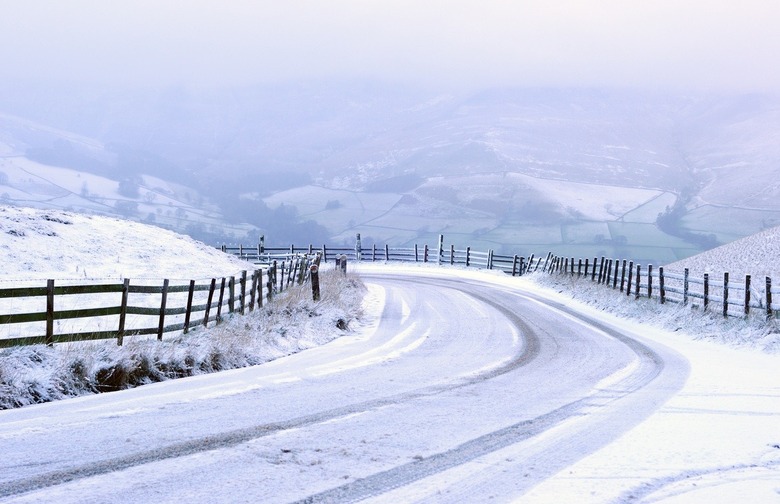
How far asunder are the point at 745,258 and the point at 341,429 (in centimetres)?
3870

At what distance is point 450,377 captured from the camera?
34.7 feet

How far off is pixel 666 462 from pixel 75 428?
5.31 meters

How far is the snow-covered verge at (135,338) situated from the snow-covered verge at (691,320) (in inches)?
352

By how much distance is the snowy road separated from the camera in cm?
504

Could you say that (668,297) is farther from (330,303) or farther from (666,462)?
(666,462)

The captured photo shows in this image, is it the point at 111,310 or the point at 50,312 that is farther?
the point at 111,310

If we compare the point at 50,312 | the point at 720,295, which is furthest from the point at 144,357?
the point at 720,295

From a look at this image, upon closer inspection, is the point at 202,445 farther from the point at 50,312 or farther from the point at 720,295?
the point at 720,295

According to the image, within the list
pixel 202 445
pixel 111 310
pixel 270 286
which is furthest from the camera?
pixel 270 286

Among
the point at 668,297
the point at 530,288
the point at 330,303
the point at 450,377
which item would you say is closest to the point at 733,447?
the point at 450,377

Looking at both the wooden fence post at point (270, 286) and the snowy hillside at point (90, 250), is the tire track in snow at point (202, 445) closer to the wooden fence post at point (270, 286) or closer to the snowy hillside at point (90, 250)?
the wooden fence post at point (270, 286)

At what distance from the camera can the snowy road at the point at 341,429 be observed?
5043 millimetres

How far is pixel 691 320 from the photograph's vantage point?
19.3 m

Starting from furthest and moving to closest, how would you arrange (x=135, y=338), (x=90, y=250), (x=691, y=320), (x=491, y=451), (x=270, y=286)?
(x=90, y=250) < (x=270, y=286) < (x=691, y=320) < (x=135, y=338) < (x=491, y=451)
